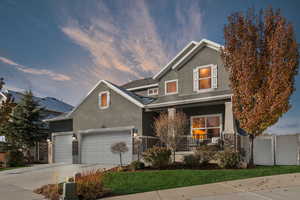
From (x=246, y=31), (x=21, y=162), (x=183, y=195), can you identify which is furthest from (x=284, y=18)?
(x=21, y=162)

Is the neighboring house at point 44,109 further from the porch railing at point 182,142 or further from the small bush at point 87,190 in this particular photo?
the small bush at point 87,190

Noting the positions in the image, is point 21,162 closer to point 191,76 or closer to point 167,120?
point 167,120

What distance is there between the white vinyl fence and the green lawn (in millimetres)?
2450

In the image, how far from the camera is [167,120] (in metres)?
14.4

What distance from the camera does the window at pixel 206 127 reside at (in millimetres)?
16062

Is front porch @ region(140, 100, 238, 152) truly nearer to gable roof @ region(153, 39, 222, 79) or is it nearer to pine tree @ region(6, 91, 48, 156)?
gable roof @ region(153, 39, 222, 79)

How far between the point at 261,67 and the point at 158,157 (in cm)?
695

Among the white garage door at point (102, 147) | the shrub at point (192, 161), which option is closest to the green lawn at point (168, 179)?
the shrub at point (192, 161)

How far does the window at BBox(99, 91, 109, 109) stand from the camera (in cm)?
1917

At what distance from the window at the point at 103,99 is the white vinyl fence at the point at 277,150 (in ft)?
34.9

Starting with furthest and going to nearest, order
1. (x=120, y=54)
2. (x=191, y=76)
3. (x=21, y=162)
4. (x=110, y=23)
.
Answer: (x=120, y=54)
(x=21, y=162)
(x=110, y=23)
(x=191, y=76)

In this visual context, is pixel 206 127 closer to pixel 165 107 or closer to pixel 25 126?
pixel 165 107

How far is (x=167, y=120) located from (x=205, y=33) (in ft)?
24.3

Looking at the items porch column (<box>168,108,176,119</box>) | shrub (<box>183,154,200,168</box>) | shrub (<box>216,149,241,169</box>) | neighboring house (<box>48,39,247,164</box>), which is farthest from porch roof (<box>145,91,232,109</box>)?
shrub (<box>183,154,200,168</box>)
